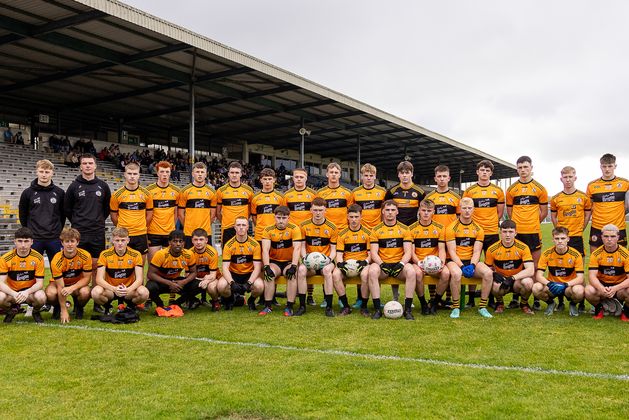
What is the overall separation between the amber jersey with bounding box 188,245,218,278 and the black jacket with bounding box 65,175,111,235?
4.16 feet

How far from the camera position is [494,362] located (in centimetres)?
446

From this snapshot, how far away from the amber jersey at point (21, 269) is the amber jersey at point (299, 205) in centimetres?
328

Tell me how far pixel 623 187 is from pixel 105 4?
1160 cm

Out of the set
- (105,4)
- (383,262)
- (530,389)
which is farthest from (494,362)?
(105,4)

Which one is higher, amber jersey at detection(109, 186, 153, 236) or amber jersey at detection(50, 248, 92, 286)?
amber jersey at detection(109, 186, 153, 236)

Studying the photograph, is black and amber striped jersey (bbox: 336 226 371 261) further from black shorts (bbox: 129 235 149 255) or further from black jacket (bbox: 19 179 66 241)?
black jacket (bbox: 19 179 66 241)

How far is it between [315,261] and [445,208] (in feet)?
6.69

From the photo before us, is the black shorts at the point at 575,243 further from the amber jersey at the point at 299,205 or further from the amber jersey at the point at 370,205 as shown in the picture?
the amber jersey at the point at 299,205

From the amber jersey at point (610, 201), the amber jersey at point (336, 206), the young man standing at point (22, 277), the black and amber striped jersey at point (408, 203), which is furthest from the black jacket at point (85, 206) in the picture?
the amber jersey at point (610, 201)

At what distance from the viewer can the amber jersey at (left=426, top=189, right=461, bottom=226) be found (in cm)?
742

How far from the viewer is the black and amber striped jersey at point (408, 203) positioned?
7.52 m

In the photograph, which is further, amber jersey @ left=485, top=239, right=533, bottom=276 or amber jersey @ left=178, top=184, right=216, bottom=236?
amber jersey @ left=178, top=184, right=216, bottom=236

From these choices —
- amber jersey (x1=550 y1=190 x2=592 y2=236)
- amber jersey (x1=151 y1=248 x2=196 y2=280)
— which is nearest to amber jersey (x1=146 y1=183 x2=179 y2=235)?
amber jersey (x1=151 y1=248 x2=196 y2=280)

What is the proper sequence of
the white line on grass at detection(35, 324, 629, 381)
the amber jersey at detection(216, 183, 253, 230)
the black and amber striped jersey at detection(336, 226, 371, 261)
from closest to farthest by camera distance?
the white line on grass at detection(35, 324, 629, 381), the black and amber striped jersey at detection(336, 226, 371, 261), the amber jersey at detection(216, 183, 253, 230)
